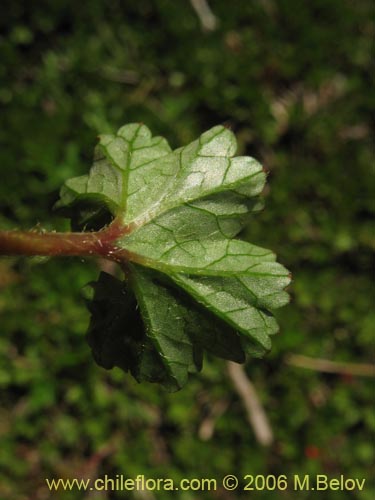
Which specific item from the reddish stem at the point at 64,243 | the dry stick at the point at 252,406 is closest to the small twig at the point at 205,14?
the dry stick at the point at 252,406

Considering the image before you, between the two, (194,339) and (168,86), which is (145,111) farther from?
(194,339)

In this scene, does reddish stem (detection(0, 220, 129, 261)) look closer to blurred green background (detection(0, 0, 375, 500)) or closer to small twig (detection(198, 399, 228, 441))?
blurred green background (detection(0, 0, 375, 500))

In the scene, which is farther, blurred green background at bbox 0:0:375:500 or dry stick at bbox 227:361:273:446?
dry stick at bbox 227:361:273:446

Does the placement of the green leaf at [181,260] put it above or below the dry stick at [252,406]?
above

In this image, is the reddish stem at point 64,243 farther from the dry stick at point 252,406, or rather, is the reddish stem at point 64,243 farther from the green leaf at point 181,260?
the dry stick at point 252,406

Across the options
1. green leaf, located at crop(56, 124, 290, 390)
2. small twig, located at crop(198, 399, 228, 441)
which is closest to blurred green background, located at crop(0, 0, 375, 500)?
small twig, located at crop(198, 399, 228, 441)

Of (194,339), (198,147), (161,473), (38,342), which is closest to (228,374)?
(161,473)

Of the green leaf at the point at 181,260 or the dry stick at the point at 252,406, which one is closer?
the green leaf at the point at 181,260
